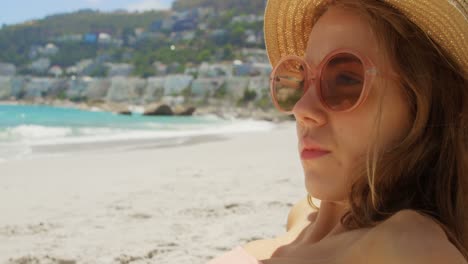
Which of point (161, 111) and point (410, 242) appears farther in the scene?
point (161, 111)

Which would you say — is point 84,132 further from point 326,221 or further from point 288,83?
point 326,221

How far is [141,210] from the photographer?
273 centimetres

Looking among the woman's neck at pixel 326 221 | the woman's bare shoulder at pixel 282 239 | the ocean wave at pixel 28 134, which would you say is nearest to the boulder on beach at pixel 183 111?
the ocean wave at pixel 28 134

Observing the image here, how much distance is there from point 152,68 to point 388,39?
5624cm

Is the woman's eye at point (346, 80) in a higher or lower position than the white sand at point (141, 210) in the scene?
higher

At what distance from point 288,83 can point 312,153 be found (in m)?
0.25

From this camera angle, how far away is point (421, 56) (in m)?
0.85

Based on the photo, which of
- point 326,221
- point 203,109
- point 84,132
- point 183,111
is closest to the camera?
point 326,221

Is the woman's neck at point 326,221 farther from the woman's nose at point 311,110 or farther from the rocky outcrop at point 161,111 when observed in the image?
the rocky outcrop at point 161,111

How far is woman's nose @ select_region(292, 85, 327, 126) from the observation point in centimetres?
94

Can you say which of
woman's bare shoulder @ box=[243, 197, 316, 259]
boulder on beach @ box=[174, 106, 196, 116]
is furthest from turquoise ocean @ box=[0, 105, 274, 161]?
boulder on beach @ box=[174, 106, 196, 116]

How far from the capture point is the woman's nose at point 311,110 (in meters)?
0.94

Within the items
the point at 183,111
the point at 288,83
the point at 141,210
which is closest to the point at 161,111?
the point at 183,111

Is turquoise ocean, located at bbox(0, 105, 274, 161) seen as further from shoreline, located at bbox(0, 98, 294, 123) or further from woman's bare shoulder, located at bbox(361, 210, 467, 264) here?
shoreline, located at bbox(0, 98, 294, 123)
